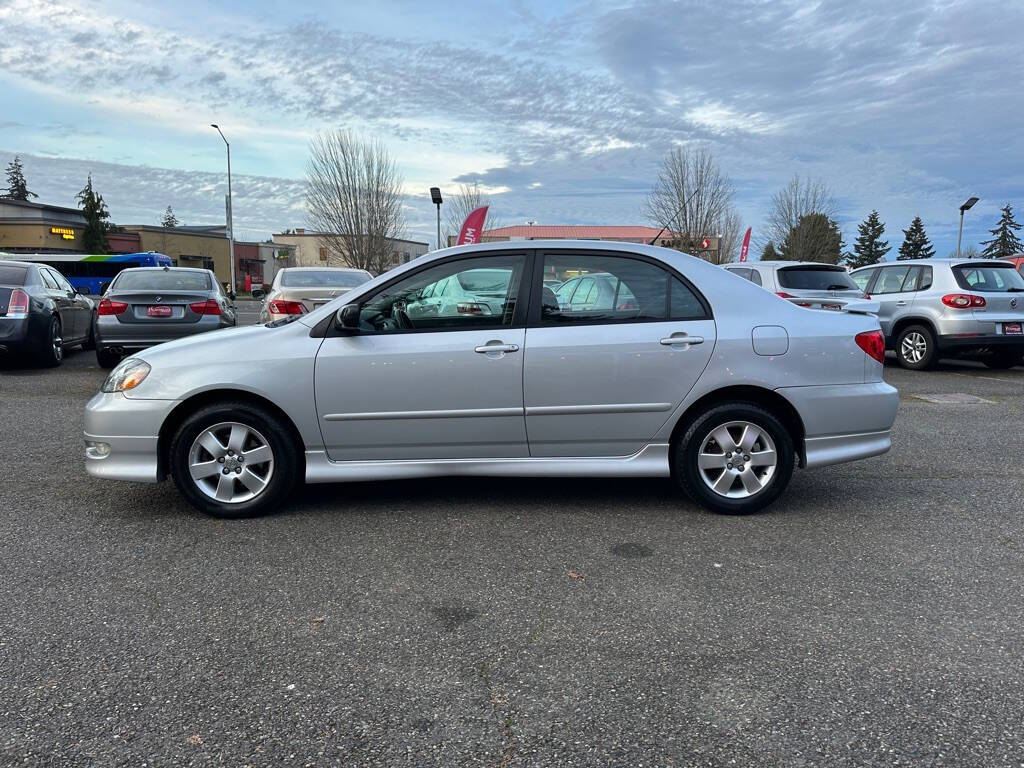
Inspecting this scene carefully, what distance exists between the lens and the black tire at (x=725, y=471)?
14.4 ft

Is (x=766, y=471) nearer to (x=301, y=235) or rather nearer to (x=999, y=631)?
(x=999, y=631)

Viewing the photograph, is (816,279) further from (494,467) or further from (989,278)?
(494,467)

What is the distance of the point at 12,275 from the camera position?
1015 cm

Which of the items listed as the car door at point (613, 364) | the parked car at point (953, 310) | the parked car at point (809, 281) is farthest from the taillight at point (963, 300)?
the car door at point (613, 364)

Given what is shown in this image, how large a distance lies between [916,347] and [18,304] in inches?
489

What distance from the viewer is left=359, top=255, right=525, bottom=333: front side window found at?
4.39 m

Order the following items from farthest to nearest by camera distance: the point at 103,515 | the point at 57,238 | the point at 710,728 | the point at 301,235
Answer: the point at 301,235, the point at 57,238, the point at 103,515, the point at 710,728

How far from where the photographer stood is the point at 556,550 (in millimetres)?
3879

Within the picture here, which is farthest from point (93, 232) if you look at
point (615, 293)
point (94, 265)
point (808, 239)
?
point (615, 293)

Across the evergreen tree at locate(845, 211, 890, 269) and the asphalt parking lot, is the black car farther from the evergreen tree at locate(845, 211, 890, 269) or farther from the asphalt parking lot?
the evergreen tree at locate(845, 211, 890, 269)

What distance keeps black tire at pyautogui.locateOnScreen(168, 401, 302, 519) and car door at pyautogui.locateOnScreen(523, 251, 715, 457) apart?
1.39 meters

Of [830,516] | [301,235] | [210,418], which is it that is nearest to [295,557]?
[210,418]

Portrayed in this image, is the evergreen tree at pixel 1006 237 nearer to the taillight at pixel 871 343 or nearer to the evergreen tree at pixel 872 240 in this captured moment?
the evergreen tree at pixel 872 240

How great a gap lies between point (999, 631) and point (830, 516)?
4.87 feet
